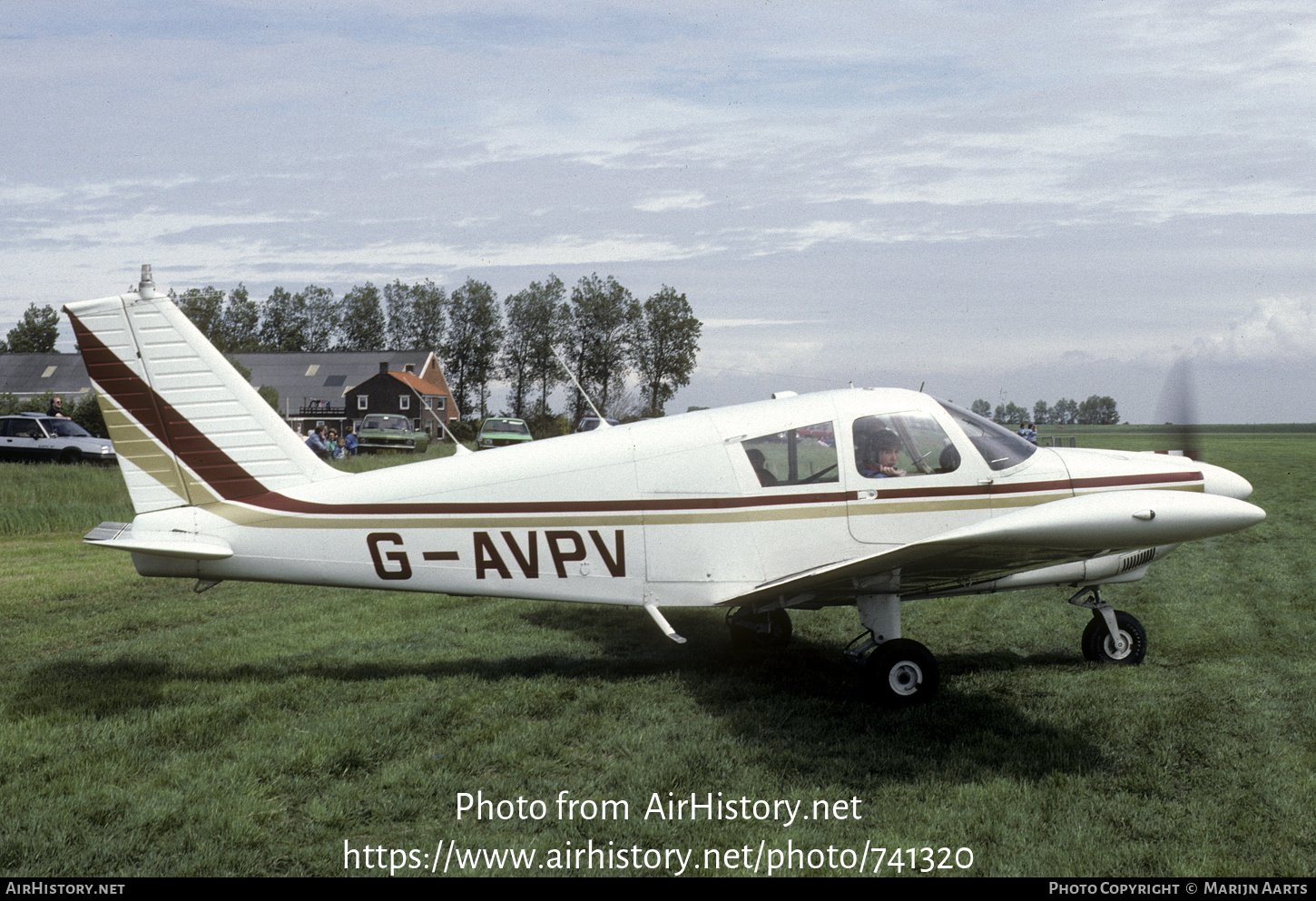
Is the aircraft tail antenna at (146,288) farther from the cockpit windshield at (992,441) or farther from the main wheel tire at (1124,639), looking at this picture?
the main wheel tire at (1124,639)

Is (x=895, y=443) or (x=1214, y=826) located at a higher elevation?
(x=895, y=443)

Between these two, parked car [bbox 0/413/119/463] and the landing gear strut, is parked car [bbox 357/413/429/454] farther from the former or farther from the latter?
the landing gear strut

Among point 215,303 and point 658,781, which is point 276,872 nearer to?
point 658,781

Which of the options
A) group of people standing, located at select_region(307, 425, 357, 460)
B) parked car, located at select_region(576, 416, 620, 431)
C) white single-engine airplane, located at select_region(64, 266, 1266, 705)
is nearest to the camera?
white single-engine airplane, located at select_region(64, 266, 1266, 705)

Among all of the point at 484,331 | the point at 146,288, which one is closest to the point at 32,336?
the point at 484,331

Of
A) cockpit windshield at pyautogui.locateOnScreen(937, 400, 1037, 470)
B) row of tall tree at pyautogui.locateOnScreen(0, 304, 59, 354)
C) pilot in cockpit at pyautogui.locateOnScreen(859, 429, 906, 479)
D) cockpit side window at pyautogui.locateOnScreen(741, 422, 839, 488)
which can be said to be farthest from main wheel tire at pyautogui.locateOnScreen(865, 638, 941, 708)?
row of tall tree at pyautogui.locateOnScreen(0, 304, 59, 354)

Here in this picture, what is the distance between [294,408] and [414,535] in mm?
64374

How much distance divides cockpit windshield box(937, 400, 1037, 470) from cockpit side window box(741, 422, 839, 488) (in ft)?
3.20

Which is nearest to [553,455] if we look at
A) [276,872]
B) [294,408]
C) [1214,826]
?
[276,872]

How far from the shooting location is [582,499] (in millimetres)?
6184

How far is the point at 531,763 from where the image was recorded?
4.83 meters

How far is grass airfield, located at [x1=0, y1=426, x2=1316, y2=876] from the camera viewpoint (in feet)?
13.0

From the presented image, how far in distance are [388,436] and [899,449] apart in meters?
34.0

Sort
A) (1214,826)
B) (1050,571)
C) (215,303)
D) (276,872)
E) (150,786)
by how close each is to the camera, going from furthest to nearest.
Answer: (215,303) → (1050,571) → (150,786) → (1214,826) → (276,872)
